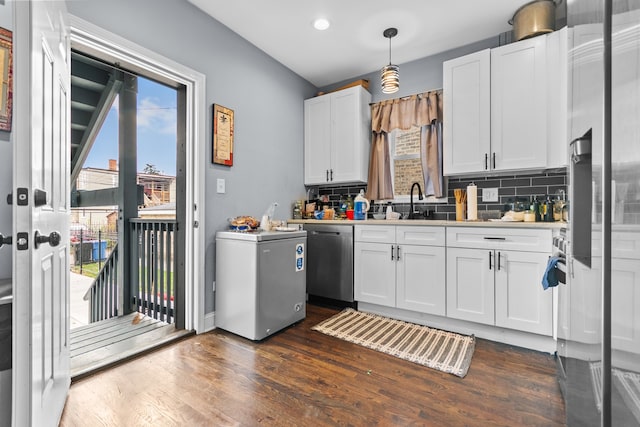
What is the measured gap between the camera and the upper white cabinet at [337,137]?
11.1 ft

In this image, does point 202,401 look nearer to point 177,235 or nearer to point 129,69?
point 177,235

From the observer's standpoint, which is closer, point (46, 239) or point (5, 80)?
point (46, 239)

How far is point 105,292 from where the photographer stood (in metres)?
3.24

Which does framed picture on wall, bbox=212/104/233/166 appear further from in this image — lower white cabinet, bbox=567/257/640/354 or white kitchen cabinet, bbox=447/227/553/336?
lower white cabinet, bbox=567/257/640/354

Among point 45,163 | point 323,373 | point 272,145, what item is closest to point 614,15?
Result: point 45,163

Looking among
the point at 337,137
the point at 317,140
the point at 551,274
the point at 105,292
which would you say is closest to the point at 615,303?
the point at 551,274

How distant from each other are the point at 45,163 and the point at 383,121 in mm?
3080

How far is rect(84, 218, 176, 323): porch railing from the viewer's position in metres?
2.91

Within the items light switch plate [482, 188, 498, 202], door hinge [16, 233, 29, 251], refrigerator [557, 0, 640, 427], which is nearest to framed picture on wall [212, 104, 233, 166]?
door hinge [16, 233, 29, 251]

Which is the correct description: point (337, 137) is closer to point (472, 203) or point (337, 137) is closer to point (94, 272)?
point (472, 203)

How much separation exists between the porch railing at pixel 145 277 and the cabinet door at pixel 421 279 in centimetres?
221

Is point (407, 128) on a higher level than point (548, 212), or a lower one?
higher

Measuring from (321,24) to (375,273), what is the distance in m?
2.42

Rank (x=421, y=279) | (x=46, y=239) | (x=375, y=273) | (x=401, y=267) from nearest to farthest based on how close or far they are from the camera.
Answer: (x=46, y=239)
(x=421, y=279)
(x=401, y=267)
(x=375, y=273)
